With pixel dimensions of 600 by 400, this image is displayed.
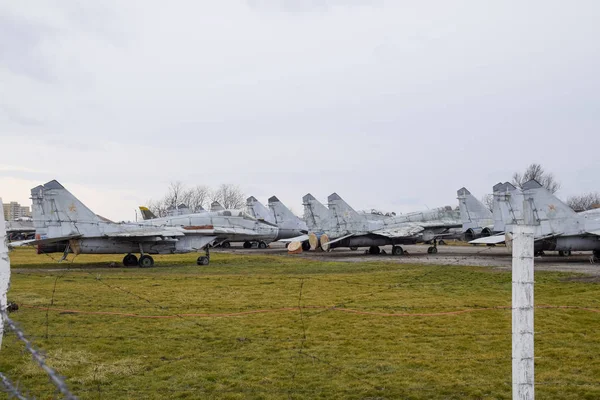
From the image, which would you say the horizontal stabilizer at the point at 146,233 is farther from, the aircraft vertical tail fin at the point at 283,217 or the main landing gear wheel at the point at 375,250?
the aircraft vertical tail fin at the point at 283,217

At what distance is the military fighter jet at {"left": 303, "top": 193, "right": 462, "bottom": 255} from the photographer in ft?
103

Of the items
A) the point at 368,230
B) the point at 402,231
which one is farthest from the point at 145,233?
the point at 402,231

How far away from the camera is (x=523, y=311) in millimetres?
4395

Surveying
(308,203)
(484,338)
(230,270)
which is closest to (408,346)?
(484,338)

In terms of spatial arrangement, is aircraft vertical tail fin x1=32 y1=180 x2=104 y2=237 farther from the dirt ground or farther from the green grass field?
the dirt ground

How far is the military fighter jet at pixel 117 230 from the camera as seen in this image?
2186cm

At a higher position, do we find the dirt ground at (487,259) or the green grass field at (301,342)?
the green grass field at (301,342)

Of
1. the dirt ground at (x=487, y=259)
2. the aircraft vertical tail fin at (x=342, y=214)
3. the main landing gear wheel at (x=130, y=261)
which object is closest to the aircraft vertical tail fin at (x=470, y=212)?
the dirt ground at (x=487, y=259)

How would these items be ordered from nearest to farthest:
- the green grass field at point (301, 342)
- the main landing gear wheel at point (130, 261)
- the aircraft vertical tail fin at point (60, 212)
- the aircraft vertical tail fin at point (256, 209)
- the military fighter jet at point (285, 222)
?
the green grass field at point (301, 342), the aircraft vertical tail fin at point (60, 212), the main landing gear wheel at point (130, 261), the military fighter jet at point (285, 222), the aircraft vertical tail fin at point (256, 209)

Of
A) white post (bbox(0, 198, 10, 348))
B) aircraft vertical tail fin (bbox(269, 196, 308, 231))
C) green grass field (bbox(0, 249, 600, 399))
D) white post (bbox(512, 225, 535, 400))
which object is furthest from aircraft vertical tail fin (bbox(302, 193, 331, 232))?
white post (bbox(512, 225, 535, 400))

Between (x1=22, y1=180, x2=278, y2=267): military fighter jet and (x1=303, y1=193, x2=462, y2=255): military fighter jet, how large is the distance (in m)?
6.02

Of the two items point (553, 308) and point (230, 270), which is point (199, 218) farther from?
point (553, 308)

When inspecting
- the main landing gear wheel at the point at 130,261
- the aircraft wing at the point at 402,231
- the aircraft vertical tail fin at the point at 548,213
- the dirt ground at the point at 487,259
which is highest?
the aircraft vertical tail fin at the point at 548,213

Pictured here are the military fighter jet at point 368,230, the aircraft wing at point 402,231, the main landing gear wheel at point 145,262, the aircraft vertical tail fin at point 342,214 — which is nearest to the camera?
the main landing gear wheel at point 145,262
